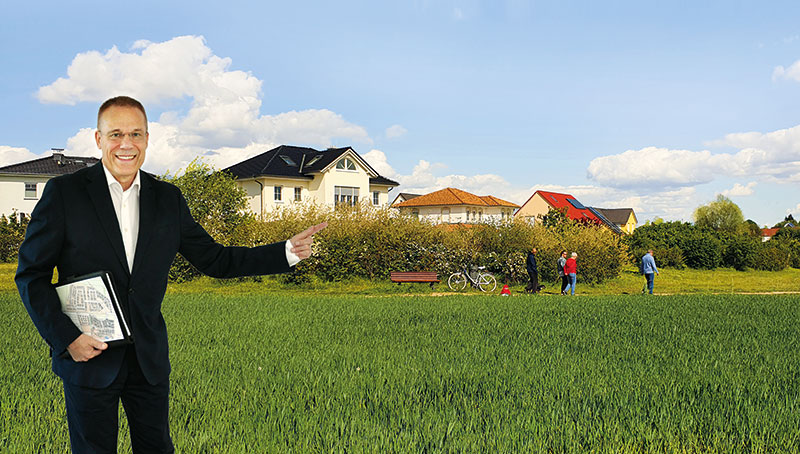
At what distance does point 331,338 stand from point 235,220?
62.1 feet

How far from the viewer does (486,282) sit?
2561cm

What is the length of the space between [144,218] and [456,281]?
74.4 ft

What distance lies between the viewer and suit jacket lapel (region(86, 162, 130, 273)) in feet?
10.6

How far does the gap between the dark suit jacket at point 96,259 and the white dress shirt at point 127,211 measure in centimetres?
4

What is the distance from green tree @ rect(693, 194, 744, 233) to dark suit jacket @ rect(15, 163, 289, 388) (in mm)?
97406

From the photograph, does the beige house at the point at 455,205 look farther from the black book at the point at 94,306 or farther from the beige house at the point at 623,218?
the black book at the point at 94,306

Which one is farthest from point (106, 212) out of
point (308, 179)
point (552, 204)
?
point (552, 204)

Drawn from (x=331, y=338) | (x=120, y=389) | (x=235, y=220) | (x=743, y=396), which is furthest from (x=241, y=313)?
(x=235, y=220)

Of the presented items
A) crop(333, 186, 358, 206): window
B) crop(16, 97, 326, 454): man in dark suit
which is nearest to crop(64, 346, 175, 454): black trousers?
crop(16, 97, 326, 454): man in dark suit

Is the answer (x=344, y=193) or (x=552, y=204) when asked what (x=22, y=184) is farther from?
(x=552, y=204)

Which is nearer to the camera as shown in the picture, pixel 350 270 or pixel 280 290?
pixel 280 290

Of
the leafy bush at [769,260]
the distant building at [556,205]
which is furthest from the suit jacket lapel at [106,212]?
the distant building at [556,205]

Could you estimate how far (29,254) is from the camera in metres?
3.08

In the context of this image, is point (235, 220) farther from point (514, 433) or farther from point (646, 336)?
point (514, 433)
